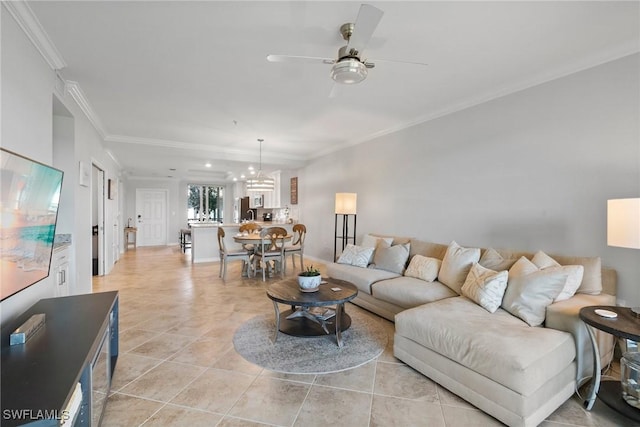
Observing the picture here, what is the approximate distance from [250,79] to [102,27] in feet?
4.17

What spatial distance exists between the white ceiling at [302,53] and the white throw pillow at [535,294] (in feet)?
6.25

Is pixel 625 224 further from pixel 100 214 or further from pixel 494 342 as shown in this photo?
pixel 100 214

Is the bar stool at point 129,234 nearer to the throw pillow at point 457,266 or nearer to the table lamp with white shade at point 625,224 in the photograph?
the throw pillow at point 457,266

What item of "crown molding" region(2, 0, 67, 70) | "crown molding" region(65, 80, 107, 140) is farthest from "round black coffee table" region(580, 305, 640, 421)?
"crown molding" region(65, 80, 107, 140)

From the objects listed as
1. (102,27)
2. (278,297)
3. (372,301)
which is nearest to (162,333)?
(278,297)

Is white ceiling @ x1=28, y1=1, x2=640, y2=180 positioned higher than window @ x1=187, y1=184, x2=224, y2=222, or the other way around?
white ceiling @ x1=28, y1=1, x2=640, y2=180

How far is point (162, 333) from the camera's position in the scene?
122 inches

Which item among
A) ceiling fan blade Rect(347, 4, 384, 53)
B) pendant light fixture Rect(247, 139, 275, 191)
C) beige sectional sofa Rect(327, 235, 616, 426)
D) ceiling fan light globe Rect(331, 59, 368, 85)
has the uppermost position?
ceiling fan blade Rect(347, 4, 384, 53)

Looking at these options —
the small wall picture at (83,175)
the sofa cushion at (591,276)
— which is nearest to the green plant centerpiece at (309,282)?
the sofa cushion at (591,276)

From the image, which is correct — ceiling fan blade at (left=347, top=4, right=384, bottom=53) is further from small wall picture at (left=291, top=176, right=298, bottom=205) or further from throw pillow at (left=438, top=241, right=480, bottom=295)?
small wall picture at (left=291, top=176, right=298, bottom=205)

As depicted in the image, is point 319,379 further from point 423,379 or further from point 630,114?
point 630,114

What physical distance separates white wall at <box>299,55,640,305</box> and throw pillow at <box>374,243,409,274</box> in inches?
23.2

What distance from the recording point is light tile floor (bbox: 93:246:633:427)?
1864 mm

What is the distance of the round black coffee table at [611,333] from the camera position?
69.0 inches
